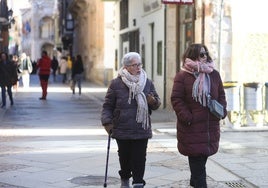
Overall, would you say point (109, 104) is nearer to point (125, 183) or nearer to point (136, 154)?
point (136, 154)

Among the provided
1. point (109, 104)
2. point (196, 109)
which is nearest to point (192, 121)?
point (196, 109)

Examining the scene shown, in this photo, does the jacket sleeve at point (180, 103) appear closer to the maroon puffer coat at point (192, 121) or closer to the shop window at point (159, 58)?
the maroon puffer coat at point (192, 121)

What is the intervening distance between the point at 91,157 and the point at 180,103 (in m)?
3.85

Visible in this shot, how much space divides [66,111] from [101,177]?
36.6 ft

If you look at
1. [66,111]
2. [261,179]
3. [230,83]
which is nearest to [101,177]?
[261,179]

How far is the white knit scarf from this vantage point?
6832mm

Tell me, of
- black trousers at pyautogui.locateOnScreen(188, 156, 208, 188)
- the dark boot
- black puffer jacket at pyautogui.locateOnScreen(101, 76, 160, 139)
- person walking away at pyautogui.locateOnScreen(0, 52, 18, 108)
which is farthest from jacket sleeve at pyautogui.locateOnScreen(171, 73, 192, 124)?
person walking away at pyautogui.locateOnScreen(0, 52, 18, 108)

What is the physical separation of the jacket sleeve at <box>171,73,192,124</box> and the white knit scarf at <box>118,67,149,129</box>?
489 millimetres

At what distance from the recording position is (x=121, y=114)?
6867 millimetres

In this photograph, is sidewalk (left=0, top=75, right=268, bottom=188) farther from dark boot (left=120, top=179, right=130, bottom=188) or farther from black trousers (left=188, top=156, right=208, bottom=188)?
black trousers (left=188, top=156, right=208, bottom=188)

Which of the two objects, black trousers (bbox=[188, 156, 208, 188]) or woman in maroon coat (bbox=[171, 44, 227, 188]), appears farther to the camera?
black trousers (bbox=[188, 156, 208, 188])

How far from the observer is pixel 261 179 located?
8102mm

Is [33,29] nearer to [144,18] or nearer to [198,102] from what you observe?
[144,18]

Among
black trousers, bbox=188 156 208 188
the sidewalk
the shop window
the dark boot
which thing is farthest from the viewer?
the shop window
